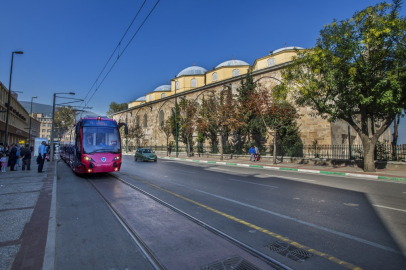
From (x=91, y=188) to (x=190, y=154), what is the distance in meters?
25.4

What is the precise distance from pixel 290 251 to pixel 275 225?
123 cm

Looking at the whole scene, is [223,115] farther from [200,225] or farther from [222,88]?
[200,225]

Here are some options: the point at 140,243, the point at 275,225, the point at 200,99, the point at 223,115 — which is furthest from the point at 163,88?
the point at 140,243

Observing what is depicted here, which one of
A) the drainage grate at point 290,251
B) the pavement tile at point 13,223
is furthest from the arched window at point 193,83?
the drainage grate at point 290,251

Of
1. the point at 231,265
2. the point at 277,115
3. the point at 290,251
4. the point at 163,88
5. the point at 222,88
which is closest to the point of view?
the point at 231,265

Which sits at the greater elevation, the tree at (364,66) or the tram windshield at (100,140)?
the tree at (364,66)

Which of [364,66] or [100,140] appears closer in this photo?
[100,140]

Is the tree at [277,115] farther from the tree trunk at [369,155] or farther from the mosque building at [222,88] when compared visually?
the tree trunk at [369,155]

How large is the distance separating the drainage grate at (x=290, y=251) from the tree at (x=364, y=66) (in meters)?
11.8

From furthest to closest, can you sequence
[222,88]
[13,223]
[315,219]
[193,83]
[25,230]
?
1. [193,83]
2. [222,88]
3. [315,219]
4. [13,223]
5. [25,230]

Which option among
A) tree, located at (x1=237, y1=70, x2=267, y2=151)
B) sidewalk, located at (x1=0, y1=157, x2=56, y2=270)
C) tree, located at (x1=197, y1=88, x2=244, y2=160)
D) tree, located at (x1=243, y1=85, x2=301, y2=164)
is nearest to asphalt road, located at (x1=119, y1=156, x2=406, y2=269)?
sidewalk, located at (x1=0, y1=157, x2=56, y2=270)

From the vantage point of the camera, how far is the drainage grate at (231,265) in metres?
3.40

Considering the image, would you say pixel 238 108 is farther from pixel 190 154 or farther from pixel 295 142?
pixel 190 154

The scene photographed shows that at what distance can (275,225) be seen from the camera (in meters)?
5.08
